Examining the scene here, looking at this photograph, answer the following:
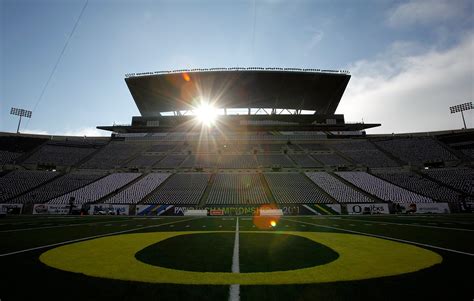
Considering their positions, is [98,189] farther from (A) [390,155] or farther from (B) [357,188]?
(A) [390,155]

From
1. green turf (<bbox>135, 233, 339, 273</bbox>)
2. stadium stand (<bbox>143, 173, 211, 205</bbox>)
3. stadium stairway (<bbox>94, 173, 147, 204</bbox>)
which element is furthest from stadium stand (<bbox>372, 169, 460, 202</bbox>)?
stadium stairway (<bbox>94, 173, 147, 204</bbox>)

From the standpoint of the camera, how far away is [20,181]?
1563 inches

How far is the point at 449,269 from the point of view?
15.4 feet

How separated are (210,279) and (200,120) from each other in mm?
50919

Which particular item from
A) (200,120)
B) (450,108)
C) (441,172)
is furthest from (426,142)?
(200,120)

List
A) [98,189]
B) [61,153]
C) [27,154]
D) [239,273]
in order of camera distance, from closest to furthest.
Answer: [239,273] < [98,189] < [27,154] < [61,153]

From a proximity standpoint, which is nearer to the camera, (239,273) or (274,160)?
(239,273)

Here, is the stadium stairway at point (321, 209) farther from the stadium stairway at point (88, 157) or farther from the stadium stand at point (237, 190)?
the stadium stairway at point (88, 157)

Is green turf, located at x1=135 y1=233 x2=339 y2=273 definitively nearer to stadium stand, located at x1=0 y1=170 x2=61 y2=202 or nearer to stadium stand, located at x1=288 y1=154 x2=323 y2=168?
stadium stand, located at x1=288 y1=154 x2=323 y2=168

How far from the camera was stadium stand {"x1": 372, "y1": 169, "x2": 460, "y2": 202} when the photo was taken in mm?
33812

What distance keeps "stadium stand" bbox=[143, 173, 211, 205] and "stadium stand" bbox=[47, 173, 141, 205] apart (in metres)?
7.15

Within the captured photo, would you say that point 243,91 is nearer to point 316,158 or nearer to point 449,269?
point 316,158

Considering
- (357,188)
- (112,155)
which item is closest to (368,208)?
(357,188)

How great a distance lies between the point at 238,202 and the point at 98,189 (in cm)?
2230
